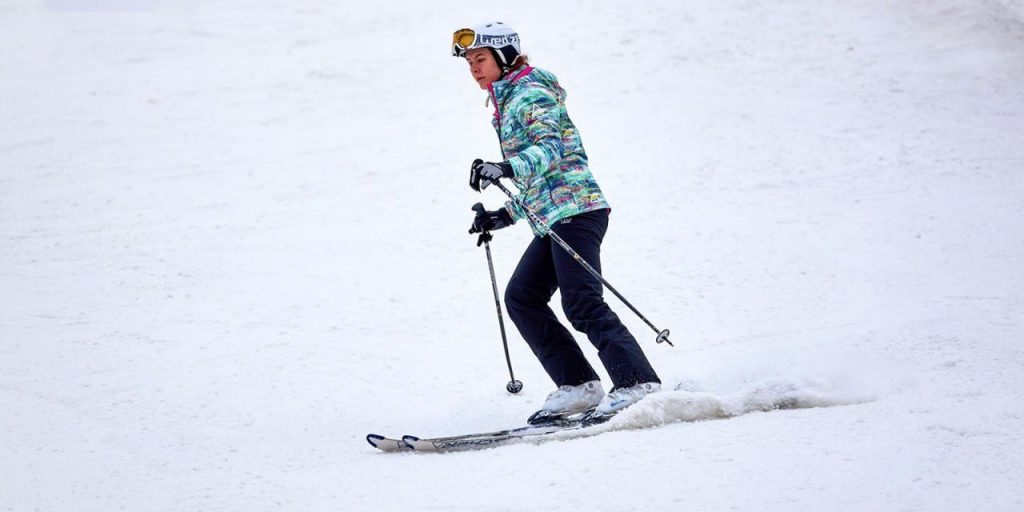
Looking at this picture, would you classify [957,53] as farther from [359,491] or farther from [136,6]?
[136,6]

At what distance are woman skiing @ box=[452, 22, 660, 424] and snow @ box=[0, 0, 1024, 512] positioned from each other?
0.36m

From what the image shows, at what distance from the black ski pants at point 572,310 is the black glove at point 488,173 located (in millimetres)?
495

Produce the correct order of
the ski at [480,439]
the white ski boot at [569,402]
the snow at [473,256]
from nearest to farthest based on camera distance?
the snow at [473,256] → the ski at [480,439] → the white ski boot at [569,402]

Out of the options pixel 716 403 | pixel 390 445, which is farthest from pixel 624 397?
pixel 390 445

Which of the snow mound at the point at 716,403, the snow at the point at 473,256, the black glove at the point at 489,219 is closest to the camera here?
the snow at the point at 473,256

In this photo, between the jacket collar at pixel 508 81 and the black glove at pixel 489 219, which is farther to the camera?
the black glove at pixel 489 219

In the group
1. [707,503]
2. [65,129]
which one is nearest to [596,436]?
[707,503]

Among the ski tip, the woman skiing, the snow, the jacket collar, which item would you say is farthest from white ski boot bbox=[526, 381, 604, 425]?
the jacket collar

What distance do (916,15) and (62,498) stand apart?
42.6ft

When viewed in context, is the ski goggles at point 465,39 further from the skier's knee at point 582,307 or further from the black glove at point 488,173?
the skier's knee at point 582,307

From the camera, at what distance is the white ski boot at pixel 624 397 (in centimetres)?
450

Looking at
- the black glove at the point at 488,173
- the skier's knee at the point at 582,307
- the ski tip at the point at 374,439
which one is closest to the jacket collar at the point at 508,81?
the black glove at the point at 488,173

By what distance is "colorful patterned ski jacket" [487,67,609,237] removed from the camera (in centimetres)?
452

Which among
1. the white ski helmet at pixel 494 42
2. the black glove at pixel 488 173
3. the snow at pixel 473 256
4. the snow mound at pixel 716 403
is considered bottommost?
the snow at pixel 473 256
